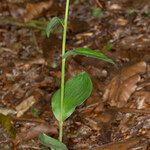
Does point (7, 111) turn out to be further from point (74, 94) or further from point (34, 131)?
point (74, 94)

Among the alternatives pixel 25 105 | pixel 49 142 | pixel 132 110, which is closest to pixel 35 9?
pixel 25 105

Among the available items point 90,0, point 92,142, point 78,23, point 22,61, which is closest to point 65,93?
point 92,142

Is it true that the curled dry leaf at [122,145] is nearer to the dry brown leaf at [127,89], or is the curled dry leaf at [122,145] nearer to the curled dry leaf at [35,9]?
the dry brown leaf at [127,89]

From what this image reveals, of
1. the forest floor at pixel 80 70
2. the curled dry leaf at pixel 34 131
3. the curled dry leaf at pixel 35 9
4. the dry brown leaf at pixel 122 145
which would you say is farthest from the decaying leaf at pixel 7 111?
the curled dry leaf at pixel 35 9

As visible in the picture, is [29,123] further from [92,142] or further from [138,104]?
[138,104]

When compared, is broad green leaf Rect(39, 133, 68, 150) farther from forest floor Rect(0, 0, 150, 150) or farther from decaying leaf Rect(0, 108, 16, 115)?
decaying leaf Rect(0, 108, 16, 115)

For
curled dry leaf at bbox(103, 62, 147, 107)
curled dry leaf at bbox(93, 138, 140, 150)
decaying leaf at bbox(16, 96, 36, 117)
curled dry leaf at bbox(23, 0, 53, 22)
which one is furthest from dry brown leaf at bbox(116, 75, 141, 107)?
curled dry leaf at bbox(23, 0, 53, 22)
